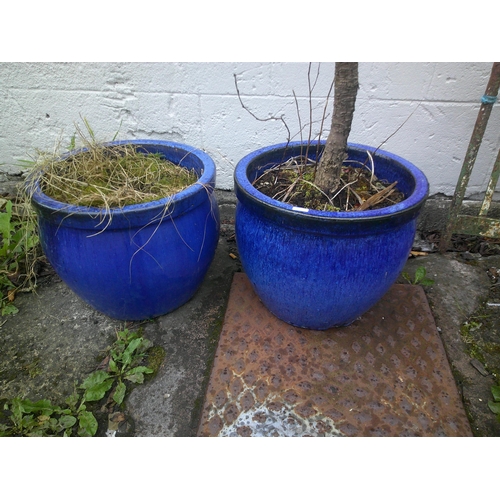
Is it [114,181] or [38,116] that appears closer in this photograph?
[114,181]

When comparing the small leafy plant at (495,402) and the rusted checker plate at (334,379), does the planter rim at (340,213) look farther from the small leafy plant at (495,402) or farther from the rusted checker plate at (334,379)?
the small leafy plant at (495,402)

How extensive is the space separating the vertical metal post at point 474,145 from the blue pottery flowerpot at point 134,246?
1397mm

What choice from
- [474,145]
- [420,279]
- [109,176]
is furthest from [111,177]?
[474,145]

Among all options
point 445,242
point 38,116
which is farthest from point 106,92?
point 445,242

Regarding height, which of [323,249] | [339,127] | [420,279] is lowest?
[420,279]

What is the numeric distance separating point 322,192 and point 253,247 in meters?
0.38

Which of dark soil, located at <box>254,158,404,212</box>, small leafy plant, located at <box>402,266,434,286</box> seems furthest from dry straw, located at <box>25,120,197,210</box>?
small leafy plant, located at <box>402,266,434,286</box>

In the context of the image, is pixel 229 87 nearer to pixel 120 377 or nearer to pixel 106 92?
pixel 106 92

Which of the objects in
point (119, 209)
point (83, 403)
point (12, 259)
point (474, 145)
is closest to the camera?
point (119, 209)

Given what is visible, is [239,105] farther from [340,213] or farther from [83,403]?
[83,403]

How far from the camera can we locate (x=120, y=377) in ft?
5.26

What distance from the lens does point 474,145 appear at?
6.45 ft

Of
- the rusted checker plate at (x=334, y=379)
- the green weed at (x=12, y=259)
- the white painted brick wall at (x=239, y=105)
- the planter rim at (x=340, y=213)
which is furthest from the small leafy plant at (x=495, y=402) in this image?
the green weed at (x=12, y=259)

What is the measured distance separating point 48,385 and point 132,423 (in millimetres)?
449
